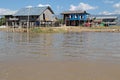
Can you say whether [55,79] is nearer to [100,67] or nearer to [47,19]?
[100,67]

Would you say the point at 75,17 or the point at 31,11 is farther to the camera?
the point at 75,17

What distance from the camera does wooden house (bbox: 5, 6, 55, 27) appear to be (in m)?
60.3

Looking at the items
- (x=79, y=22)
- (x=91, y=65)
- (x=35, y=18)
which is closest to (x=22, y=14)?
(x=35, y=18)

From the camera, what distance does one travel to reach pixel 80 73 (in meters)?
8.87

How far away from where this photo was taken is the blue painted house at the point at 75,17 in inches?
2530

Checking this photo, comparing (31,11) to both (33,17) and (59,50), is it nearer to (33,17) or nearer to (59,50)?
(33,17)

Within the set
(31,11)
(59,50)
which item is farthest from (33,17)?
(59,50)

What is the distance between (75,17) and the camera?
64875mm

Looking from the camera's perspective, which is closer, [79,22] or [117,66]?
[117,66]

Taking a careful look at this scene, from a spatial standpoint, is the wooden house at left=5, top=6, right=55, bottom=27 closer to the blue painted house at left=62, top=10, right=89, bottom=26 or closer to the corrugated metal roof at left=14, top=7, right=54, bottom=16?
the corrugated metal roof at left=14, top=7, right=54, bottom=16

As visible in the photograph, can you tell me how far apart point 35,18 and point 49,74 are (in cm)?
5249

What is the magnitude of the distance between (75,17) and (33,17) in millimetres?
10163

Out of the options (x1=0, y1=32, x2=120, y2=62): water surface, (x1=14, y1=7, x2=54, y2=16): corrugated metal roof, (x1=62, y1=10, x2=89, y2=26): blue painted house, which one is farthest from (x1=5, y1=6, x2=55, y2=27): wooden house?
(x1=0, y1=32, x2=120, y2=62): water surface

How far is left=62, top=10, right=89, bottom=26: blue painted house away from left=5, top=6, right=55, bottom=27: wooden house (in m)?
4.07
